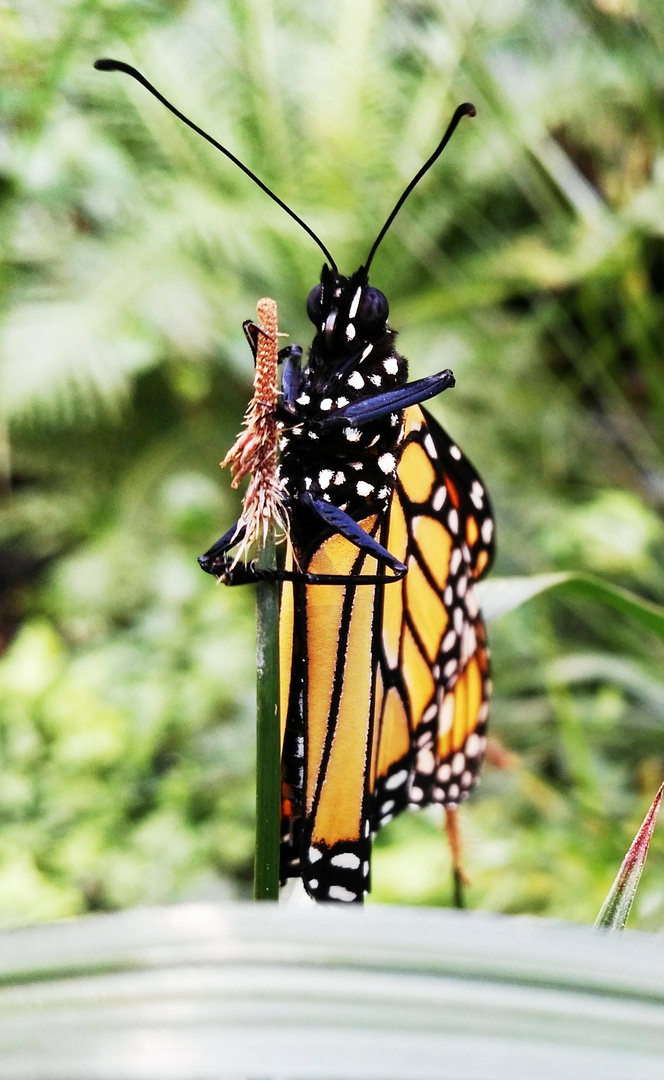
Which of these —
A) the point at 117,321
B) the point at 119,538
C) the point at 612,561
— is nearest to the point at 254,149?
the point at 117,321

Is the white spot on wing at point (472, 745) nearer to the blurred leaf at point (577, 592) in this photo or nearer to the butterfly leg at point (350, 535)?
the blurred leaf at point (577, 592)

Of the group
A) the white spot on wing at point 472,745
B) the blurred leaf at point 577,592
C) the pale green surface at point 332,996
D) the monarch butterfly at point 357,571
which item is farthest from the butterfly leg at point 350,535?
the white spot on wing at point 472,745

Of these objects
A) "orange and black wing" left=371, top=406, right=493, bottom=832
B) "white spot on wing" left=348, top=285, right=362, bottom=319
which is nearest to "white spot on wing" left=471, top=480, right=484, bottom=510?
"orange and black wing" left=371, top=406, right=493, bottom=832

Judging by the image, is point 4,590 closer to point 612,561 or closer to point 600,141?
point 612,561

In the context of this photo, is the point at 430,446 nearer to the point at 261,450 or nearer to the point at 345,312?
the point at 345,312

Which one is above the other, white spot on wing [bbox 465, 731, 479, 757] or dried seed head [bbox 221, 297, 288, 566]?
dried seed head [bbox 221, 297, 288, 566]

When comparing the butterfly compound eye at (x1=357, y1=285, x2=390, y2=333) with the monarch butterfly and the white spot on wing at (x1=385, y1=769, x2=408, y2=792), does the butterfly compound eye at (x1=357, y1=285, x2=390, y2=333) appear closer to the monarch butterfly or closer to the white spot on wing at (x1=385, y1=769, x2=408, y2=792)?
the monarch butterfly

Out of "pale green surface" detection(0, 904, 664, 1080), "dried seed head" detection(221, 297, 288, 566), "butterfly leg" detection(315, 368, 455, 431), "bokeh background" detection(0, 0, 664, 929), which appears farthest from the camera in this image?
"bokeh background" detection(0, 0, 664, 929)
